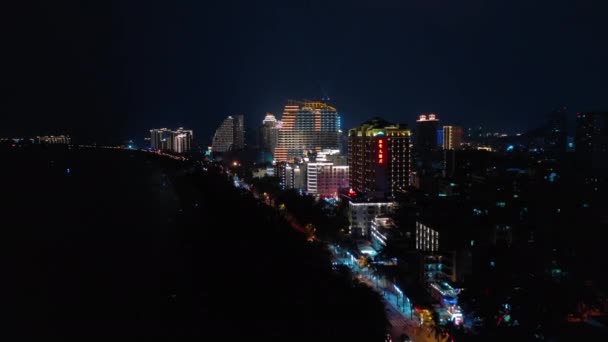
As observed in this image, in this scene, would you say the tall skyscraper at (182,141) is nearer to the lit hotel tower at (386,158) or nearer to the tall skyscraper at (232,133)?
the tall skyscraper at (232,133)

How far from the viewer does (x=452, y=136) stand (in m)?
22.5

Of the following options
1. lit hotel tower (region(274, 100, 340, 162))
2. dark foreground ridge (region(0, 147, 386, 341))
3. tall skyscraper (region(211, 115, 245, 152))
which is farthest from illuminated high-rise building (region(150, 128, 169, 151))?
dark foreground ridge (region(0, 147, 386, 341))

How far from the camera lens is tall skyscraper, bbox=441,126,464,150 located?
22391 millimetres

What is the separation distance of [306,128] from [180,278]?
1420 centimetres

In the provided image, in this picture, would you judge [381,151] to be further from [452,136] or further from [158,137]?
[158,137]

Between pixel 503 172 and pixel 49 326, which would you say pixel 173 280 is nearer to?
pixel 49 326

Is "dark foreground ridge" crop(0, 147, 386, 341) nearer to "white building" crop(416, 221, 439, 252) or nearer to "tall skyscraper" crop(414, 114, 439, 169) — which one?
"white building" crop(416, 221, 439, 252)

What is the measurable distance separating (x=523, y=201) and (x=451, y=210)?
146 cm

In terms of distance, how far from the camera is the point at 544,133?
18.2 m

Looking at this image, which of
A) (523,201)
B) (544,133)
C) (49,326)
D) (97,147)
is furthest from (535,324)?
(97,147)

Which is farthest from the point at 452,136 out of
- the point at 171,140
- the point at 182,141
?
the point at 171,140

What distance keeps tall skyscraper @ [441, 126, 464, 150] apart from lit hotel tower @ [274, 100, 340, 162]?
16.2ft

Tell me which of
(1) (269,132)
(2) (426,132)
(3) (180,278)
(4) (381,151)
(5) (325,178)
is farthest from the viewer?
(1) (269,132)

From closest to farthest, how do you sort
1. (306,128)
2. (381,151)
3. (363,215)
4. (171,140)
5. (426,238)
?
(426,238) < (363,215) < (381,151) < (306,128) < (171,140)
